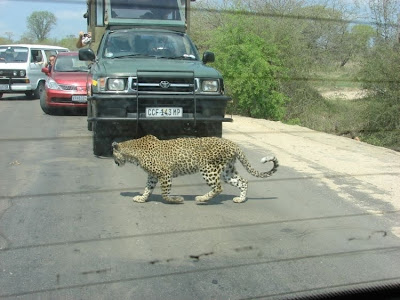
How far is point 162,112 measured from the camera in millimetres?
7676

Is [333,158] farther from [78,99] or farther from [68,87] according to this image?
[68,87]

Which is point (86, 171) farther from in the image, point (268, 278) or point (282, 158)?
point (268, 278)

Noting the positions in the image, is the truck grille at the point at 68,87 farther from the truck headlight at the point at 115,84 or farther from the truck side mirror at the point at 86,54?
the truck headlight at the point at 115,84

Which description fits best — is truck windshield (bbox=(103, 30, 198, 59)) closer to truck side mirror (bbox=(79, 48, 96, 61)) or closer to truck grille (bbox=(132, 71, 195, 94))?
truck side mirror (bbox=(79, 48, 96, 61))

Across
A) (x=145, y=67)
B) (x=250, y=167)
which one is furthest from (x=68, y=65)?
(x=250, y=167)

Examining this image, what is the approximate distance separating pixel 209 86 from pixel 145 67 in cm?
97

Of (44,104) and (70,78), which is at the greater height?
(70,78)

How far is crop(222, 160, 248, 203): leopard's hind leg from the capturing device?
20.7ft

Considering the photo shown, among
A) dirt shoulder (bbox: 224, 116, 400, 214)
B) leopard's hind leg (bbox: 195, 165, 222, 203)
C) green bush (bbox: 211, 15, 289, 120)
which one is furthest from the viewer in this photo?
green bush (bbox: 211, 15, 289, 120)

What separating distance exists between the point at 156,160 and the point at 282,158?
3.42 metres

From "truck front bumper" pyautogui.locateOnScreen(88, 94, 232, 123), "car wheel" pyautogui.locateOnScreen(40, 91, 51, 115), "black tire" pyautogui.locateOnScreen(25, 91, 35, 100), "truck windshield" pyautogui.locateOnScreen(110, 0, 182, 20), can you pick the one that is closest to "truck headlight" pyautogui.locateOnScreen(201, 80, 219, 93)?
"truck front bumper" pyautogui.locateOnScreen(88, 94, 232, 123)

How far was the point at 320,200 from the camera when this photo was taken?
6.47m

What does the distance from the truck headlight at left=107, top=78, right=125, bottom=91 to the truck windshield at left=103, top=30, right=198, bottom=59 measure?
115cm

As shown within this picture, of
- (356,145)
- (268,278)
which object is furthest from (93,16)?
(268,278)
